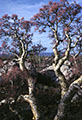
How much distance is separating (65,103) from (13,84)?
3.35m

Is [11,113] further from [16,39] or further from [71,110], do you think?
[16,39]

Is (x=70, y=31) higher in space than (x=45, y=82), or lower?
higher

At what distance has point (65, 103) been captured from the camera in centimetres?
575

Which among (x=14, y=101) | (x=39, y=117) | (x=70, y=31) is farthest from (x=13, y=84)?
(x=70, y=31)

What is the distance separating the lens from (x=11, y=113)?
704 centimetres

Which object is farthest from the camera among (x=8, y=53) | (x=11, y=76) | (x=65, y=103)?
(x=8, y=53)

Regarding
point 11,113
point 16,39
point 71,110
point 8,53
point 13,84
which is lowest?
point 71,110

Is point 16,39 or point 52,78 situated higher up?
point 16,39

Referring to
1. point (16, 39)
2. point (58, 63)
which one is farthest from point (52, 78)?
point (16, 39)

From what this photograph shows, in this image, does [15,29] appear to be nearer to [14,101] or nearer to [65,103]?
[14,101]

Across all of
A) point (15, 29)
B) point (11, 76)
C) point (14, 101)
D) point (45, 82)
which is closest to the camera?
point (14, 101)

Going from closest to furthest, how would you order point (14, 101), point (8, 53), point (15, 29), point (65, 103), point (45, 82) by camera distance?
1. point (65, 103)
2. point (14, 101)
3. point (15, 29)
4. point (8, 53)
5. point (45, 82)

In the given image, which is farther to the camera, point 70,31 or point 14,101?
point 70,31

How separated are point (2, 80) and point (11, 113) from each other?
1884mm
